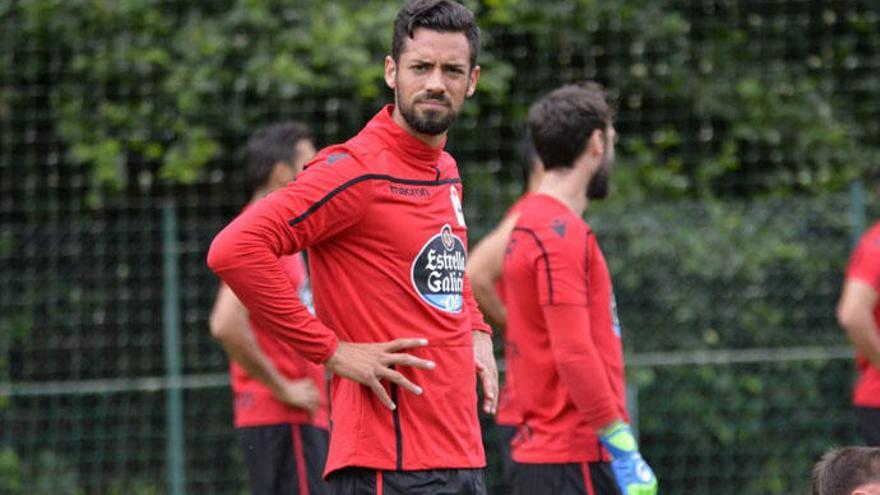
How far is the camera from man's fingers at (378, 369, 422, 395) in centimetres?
359

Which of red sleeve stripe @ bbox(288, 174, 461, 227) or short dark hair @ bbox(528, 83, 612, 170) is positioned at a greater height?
short dark hair @ bbox(528, 83, 612, 170)

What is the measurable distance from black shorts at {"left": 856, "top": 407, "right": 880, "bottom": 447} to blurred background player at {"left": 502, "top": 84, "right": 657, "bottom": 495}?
2.03 metres

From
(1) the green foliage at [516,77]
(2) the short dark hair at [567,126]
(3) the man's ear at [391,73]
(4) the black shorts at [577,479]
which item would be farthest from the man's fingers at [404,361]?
(1) the green foliage at [516,77]

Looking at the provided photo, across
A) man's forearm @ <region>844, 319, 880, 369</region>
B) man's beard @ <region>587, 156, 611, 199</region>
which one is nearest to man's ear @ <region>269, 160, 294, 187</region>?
man's beard @ <region>587, 156, 611, 199</region>

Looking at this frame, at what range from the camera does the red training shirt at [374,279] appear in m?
3.57

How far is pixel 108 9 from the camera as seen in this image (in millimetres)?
8398

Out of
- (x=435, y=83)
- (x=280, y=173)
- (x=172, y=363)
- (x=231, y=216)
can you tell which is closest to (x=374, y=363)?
(x=435, y=83)

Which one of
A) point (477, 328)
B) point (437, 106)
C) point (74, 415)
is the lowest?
point (74, 415)

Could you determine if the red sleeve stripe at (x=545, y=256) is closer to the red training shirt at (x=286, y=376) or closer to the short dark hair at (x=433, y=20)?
the short dark hair at (x=433, y=20)

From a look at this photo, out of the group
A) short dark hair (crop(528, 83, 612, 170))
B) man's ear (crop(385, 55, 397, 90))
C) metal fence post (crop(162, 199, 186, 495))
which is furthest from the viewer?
metal fence post (crop(162, 199, 186, 495))

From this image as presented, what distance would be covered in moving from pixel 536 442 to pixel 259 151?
1.80 m

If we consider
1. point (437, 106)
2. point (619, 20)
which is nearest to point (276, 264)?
point (437, 106)

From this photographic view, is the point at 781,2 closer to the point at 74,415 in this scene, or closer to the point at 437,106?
the point at 74,415

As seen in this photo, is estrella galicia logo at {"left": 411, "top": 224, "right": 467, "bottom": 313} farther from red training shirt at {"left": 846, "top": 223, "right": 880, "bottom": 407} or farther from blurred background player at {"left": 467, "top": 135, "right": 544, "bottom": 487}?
red training shirt at {"left": 846, "top": 223, "right": 880, "bottom": 407}
